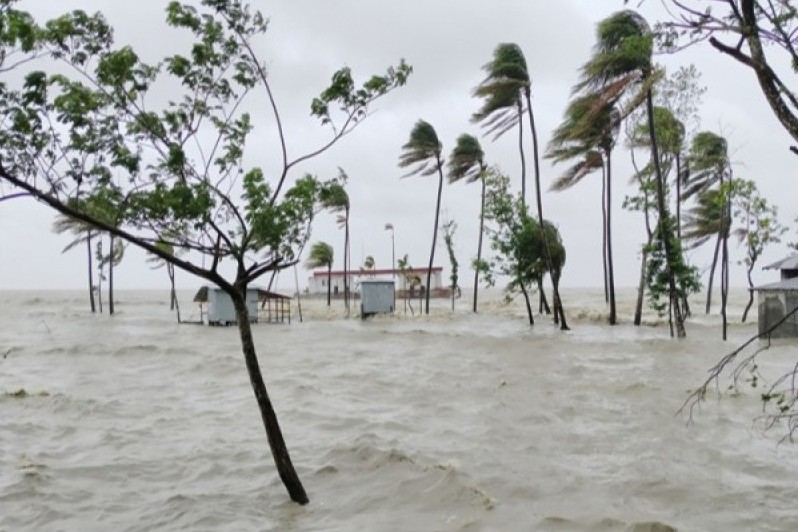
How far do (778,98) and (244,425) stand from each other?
8475mm

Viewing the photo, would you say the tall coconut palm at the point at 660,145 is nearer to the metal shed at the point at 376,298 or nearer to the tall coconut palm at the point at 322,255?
the metal shed at the point at 376,298

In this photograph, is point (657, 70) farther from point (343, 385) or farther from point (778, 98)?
point (778, 98)

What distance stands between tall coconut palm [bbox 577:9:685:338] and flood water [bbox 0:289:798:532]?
12.3ft

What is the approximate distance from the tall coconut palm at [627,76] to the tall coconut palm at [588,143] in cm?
80

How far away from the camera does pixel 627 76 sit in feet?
64.4

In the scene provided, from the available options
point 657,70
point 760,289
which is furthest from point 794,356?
point 657,70

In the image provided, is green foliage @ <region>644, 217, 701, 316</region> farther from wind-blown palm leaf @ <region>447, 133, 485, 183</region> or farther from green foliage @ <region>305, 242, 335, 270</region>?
green foliage @ <region>305, 242, 335, 270</region>

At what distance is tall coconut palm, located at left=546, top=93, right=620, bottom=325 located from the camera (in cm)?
2181

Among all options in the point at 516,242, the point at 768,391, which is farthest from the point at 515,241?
the point at 768,391

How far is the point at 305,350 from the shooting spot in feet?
66.7

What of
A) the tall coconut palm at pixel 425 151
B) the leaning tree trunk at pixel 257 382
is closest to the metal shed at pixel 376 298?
the tall coconut palm at pixel 425 151

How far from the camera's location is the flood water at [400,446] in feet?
21.8

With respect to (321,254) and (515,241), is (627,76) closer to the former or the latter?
(515,241)

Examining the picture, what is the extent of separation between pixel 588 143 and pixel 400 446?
1985 centimetres
